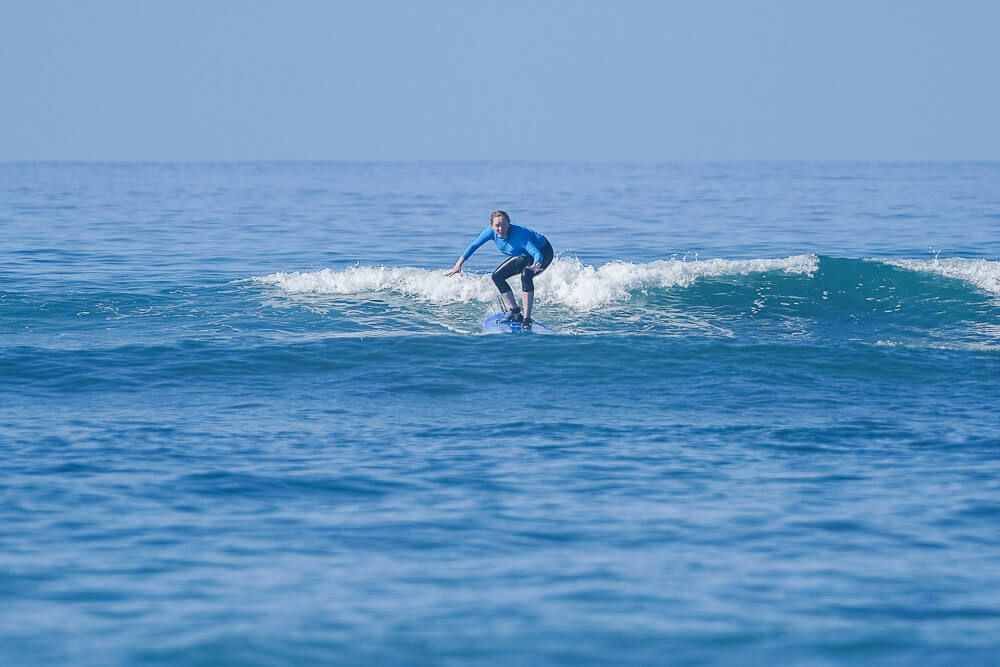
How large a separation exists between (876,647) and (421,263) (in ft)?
71.9

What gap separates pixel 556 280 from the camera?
23.0 m

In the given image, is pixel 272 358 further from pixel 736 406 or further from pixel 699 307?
pixel 699 307

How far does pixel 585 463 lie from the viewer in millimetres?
11070

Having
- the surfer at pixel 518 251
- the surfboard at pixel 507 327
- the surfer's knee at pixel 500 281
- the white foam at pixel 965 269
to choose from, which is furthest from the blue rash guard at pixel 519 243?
the white foam at pixel 965 269

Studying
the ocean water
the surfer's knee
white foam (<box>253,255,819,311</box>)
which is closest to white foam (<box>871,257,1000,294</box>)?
the ocean water

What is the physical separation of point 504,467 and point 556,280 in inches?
483

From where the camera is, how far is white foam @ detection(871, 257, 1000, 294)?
22.6 meters

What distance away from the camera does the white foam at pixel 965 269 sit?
2256 cm

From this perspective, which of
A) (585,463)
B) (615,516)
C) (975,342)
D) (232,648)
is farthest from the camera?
(975,342)

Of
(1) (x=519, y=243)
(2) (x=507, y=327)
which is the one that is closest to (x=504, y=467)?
(1) (x=519, y=243)

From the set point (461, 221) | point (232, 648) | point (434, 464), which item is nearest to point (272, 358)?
point (434, 464)

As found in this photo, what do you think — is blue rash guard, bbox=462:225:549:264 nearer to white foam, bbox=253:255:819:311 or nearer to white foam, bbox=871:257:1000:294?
white foam, bbox=253:255:819:311

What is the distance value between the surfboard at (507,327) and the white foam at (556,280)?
3007mm

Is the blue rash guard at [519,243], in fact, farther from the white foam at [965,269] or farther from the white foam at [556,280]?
the white foam at [965,269]
